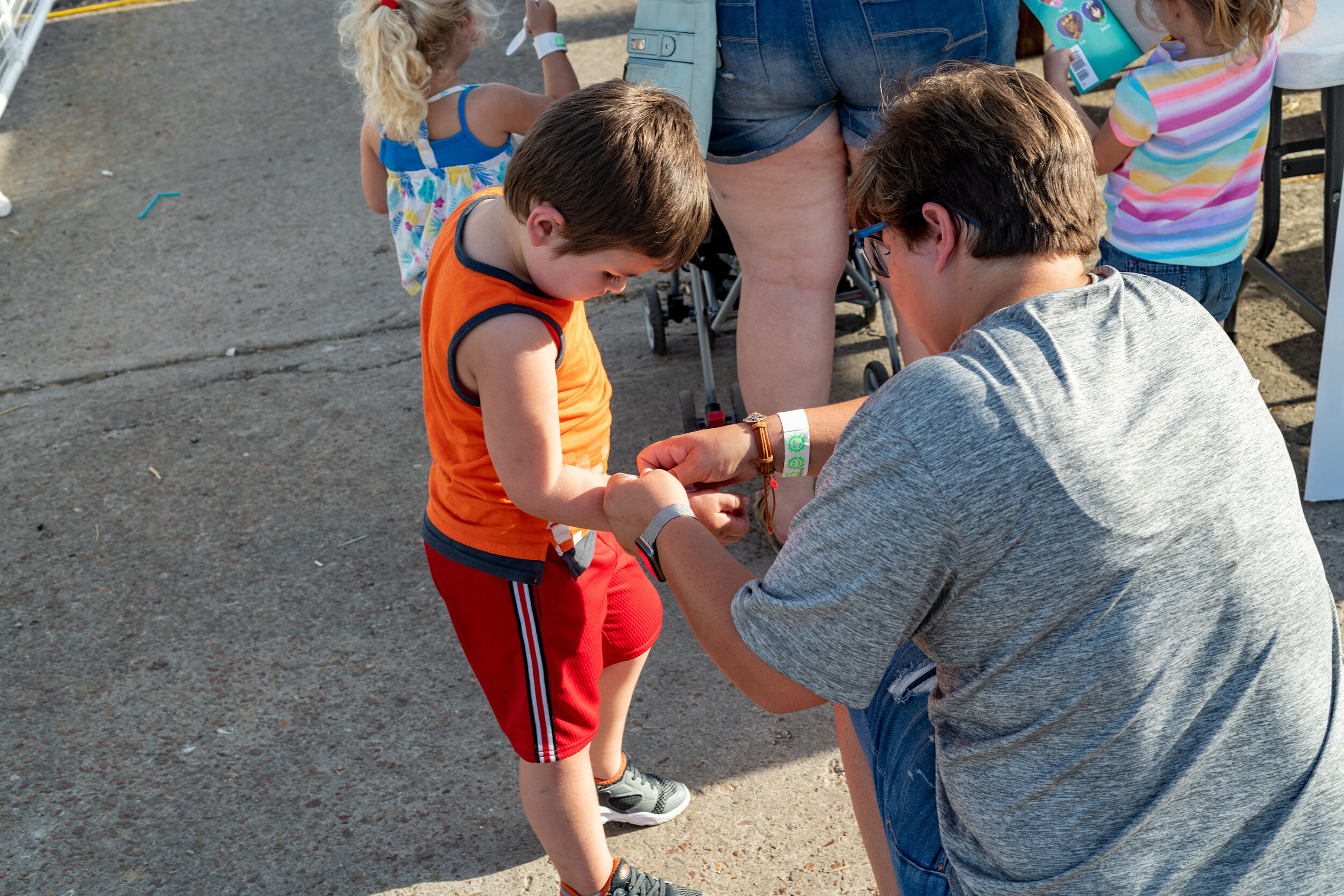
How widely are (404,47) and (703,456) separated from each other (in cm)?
153

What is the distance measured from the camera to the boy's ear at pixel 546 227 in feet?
5.27

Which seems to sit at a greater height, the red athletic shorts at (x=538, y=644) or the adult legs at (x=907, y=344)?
the red athletic shorts at (x=538, y=644)

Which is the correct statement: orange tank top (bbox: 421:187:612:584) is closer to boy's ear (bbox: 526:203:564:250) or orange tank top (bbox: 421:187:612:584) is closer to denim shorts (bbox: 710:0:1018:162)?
boy's ear (bbox: 526:203:564:250)

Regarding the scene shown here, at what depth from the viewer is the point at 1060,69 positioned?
9.48ft

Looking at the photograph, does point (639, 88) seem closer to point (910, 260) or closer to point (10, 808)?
point (910, 260)

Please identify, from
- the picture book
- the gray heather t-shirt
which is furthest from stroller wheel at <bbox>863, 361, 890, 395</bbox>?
the gray heather t-shirt

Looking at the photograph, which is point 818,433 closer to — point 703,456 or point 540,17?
point 703,456

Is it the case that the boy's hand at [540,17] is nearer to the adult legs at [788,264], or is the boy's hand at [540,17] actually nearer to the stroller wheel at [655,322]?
the adult legs at [788,264]

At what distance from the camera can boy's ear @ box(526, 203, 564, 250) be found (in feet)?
5.27

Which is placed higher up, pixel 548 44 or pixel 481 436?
pixel 548 44

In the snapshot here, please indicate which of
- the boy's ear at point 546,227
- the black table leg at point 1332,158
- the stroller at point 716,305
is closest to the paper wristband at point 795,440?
the boy's ear at point 546,227

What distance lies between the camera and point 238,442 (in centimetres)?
359

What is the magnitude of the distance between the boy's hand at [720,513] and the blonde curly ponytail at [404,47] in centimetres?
155

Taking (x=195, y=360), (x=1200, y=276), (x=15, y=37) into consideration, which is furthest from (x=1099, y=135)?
(x=15, y=37)
